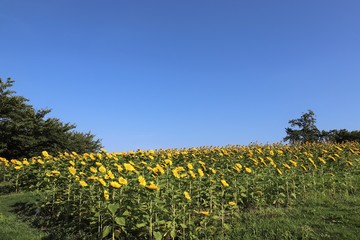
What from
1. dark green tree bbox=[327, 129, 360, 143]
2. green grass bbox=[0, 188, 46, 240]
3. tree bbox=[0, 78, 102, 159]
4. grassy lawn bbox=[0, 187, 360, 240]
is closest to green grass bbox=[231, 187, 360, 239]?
grassy lawn bbox=[0, 187, 360, 240]

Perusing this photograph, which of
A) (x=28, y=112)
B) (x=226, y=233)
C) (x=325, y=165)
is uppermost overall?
(x=28, y=112)

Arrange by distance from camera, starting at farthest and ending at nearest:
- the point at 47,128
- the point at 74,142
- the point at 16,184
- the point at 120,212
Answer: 1. the point at 74,142
2. the point at 47,128
3. the point at 16,184
4. the point at 120,212

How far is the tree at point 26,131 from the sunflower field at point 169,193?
1126 cm

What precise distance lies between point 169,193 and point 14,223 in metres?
3.85

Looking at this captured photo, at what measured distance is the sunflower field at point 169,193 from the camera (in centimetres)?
446

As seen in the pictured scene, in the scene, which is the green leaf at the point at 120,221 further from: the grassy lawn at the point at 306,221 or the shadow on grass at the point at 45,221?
the grassy lawn at the point at 306,221

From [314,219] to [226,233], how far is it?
147 centimetres

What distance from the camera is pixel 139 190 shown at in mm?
4617

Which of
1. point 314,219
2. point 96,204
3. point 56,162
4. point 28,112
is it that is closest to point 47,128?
point 28,112

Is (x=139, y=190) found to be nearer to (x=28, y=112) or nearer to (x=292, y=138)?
(x=28, y=112)

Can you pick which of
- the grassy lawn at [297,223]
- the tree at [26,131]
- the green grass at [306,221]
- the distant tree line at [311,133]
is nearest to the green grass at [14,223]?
the grassy lawn at [297,223]

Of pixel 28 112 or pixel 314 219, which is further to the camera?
pixel 28 112

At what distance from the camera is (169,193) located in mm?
4965

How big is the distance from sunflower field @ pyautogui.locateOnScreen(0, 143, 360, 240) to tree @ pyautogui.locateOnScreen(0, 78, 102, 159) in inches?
443
